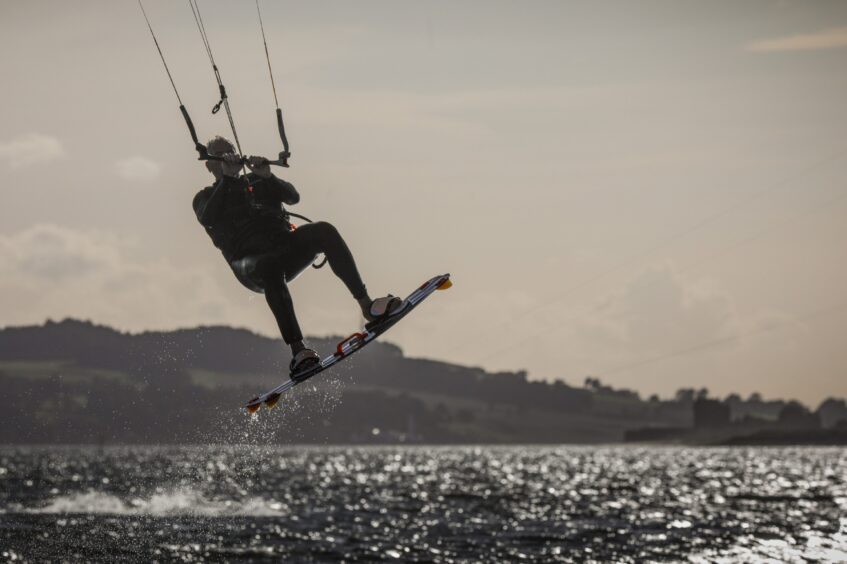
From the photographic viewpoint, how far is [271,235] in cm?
1817

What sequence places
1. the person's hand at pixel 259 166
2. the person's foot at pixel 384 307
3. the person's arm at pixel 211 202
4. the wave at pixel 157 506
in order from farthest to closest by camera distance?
the wave at pixel 157 506 < the person's foot at pixel 384 307 < the person's arm at pixel 211 202 < the person's hand at pixel 259 166

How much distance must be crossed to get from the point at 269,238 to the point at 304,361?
6.17 ft

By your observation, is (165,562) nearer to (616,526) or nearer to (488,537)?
(488,537)

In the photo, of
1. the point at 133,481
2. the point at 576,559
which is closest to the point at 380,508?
the point at 576,559

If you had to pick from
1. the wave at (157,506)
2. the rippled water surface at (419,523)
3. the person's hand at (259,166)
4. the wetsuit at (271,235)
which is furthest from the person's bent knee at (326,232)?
the wave at (157,506)

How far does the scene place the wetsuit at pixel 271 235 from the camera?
58.9ft

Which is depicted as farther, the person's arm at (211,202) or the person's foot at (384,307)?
the person's foot at (384,307)

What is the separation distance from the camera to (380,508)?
8156 cm

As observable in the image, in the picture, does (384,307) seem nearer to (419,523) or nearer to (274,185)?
(274,185)

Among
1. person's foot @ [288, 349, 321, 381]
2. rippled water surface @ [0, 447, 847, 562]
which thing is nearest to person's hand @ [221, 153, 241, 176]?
person's foot @ [288, 349, 321, 381]

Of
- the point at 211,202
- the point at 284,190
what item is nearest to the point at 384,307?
the point at 284,190

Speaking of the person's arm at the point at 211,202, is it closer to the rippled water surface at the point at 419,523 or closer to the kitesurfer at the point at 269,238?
A: the kitesurfer at the point at 269,238

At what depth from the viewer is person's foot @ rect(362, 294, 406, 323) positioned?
18.4 meters

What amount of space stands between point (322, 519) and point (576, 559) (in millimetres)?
24316
